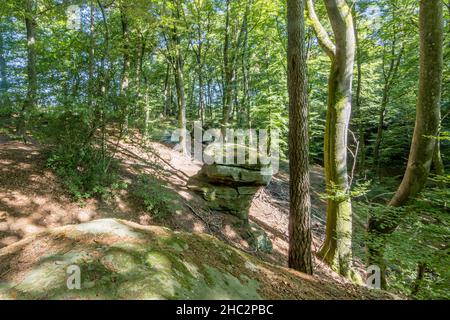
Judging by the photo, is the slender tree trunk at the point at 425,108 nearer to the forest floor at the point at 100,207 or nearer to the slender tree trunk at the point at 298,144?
the slender tree trunk at the point at 298,144

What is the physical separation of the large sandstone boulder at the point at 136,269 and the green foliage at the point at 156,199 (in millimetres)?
3626

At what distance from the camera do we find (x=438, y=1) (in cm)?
445

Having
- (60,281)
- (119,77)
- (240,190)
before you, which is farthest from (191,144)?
(60,281)

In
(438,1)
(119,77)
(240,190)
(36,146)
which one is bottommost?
(240,190)

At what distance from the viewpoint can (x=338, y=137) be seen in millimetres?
5957

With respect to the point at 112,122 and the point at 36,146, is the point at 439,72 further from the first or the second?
the point at 36,146

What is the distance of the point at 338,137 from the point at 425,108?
1.66 metres

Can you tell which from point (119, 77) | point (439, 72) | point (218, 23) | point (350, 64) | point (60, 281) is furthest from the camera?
point (218, 23)

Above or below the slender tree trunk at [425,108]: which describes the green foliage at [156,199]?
below

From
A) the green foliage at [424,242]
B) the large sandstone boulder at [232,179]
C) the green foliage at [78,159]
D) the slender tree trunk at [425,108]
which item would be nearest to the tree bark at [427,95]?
the slender tree trunk at [425,108]

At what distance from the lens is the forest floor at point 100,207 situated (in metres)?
5.24

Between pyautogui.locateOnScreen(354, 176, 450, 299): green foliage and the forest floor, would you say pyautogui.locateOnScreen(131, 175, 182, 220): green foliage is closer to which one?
the forest floor

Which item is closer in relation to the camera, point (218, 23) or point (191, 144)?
point (218, 23)

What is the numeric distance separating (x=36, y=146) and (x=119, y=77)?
3808 millimetres
